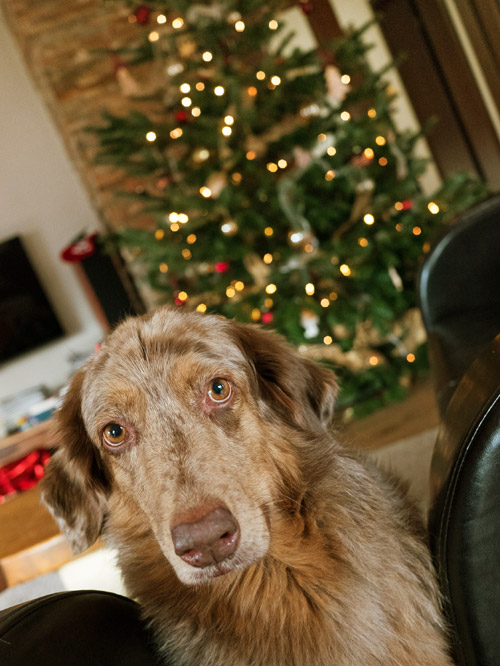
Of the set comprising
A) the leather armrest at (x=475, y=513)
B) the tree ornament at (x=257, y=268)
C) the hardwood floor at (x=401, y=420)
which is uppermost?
the tree ornament at (x=257, y=268)

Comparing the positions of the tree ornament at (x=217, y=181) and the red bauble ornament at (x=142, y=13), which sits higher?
the red bauble ornament at (x=142, y=13)

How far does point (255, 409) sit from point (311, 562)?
0.37 meters

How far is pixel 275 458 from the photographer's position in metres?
1.39

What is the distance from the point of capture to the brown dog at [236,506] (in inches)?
46.6

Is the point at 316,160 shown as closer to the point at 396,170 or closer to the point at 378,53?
the point at 396,170

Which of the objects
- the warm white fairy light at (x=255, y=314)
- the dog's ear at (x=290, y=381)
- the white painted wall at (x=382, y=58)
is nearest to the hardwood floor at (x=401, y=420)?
the warm white fairy light at (x=255, y=314)

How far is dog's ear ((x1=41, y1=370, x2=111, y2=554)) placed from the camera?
143 centimetres

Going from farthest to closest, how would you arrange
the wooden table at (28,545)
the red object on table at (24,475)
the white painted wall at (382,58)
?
the white painted wall at (382,58), the red object on table at (24,475), the wooden table at (28,545)

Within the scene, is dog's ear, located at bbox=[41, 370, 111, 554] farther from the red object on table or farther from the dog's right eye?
the red object on table

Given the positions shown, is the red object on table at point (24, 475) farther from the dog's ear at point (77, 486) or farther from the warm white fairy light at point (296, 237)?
the dog's ear at point (77, 486)

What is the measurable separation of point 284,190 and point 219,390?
8.61ft

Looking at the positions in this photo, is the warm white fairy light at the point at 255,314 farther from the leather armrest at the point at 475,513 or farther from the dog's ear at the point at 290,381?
the leather armrest at the point at 475,513

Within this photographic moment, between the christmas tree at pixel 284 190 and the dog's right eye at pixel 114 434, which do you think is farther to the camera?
the christmas tree at pixel 284 190

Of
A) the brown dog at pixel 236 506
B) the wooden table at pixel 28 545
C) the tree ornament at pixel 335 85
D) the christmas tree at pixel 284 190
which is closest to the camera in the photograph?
the brown dog at pixel 236 506
